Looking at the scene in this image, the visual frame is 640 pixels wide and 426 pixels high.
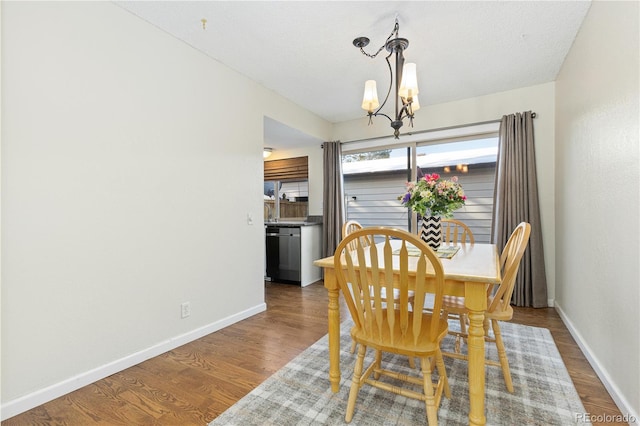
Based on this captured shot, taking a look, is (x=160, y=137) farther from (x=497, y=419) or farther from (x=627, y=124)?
(x=627, y=124)

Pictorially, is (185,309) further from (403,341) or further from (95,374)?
(403,341)

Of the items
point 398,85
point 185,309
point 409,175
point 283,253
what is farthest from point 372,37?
point 283,253

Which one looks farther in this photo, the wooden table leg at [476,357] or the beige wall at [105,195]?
the beige wall at [105,195]

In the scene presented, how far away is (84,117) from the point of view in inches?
70.3

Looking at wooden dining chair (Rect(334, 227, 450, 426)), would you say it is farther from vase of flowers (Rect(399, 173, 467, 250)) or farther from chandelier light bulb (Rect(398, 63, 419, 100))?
chandelier light bulb (Rect(398, 63, 419, 100))

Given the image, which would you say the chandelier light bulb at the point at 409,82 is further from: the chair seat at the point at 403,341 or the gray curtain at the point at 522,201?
the gray curtain at the point at 522,201

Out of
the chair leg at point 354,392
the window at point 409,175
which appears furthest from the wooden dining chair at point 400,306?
the window at point 409,175

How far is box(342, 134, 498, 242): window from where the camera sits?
3.66m

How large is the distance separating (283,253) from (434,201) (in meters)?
2.69

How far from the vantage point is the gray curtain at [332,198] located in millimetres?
4293

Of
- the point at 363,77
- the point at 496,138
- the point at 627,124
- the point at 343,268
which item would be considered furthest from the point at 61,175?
the point at 496,138

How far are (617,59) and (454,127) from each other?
6.76 feet

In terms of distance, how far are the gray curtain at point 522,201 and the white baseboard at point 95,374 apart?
2.97m

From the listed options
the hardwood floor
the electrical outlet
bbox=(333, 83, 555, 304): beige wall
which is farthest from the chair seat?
bbox=(333, 83, 555, 304): beige wall
